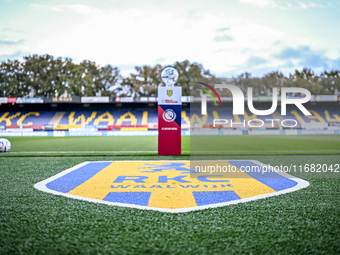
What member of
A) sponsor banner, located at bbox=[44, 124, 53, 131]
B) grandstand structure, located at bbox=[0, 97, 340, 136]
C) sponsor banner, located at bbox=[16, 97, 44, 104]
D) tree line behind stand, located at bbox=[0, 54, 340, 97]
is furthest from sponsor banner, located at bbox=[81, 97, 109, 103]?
tree line behind stand, located at bbox=[0, 54, 340, 97]

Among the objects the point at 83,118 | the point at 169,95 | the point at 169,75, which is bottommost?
the point at 83,118

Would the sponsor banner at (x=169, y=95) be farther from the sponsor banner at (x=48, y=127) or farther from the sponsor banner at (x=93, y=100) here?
the sponsor banner at (x=93, y=100)

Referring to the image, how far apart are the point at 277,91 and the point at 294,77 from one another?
223cm

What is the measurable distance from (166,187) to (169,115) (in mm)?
4112

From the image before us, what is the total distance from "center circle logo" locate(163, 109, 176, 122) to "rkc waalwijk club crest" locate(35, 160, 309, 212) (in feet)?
8.26

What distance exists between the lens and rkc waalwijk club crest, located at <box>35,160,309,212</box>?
10.4ft

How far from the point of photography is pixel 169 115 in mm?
7844

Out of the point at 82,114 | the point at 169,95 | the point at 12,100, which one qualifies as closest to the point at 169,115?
the point at 169,95

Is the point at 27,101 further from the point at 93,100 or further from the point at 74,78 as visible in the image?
the point at 74,78

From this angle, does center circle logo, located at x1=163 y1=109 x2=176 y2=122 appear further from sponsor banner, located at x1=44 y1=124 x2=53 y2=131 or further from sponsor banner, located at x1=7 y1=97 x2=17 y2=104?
sponsor banner, located at x1=7 y1=97 x2=17 y2=104

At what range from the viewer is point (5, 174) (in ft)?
16.4

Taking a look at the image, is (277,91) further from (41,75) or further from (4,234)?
(41,75)

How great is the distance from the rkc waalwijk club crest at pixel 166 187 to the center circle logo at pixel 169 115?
2.52 meters

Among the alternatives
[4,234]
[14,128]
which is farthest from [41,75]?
[4,234]
